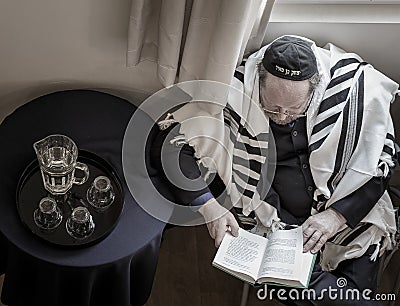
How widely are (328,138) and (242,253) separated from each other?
0.38 m

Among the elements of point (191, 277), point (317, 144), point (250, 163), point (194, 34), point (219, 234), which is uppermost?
point (194, 34)

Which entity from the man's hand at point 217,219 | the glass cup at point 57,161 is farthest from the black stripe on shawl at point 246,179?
the glass cup at point 57,161

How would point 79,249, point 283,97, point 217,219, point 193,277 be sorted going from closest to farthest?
point 79,249
point 283,97
point 217,219
point 193,277

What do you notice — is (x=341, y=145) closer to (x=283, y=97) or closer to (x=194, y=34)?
(x=283, y=97)

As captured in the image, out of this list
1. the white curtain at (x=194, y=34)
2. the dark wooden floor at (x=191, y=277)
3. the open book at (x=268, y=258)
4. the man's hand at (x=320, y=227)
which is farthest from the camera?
the dark wooden floor at (x=191, y=277)

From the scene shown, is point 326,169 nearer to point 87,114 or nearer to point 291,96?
point 291,96

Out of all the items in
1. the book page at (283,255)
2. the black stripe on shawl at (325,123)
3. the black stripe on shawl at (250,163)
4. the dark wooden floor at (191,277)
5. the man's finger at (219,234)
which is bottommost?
the dark wooden floor at (191,277)

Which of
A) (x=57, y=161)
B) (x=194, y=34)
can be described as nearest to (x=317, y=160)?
(x=194, y=34)

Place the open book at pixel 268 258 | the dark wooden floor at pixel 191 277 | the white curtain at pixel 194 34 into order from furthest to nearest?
the dark wooden floor at pixel 191 277 < the open book at pixel 268 258 < the white curtain at pixel 194 34

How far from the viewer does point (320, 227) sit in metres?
1.93

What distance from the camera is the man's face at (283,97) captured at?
182 centimetres

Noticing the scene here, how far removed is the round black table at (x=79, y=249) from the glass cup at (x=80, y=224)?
1.7 inches

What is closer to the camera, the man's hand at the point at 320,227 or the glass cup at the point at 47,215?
the glass cup at the point at 47,215

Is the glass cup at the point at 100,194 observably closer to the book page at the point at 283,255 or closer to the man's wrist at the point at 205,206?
the man's wrist at the point at 205,206
